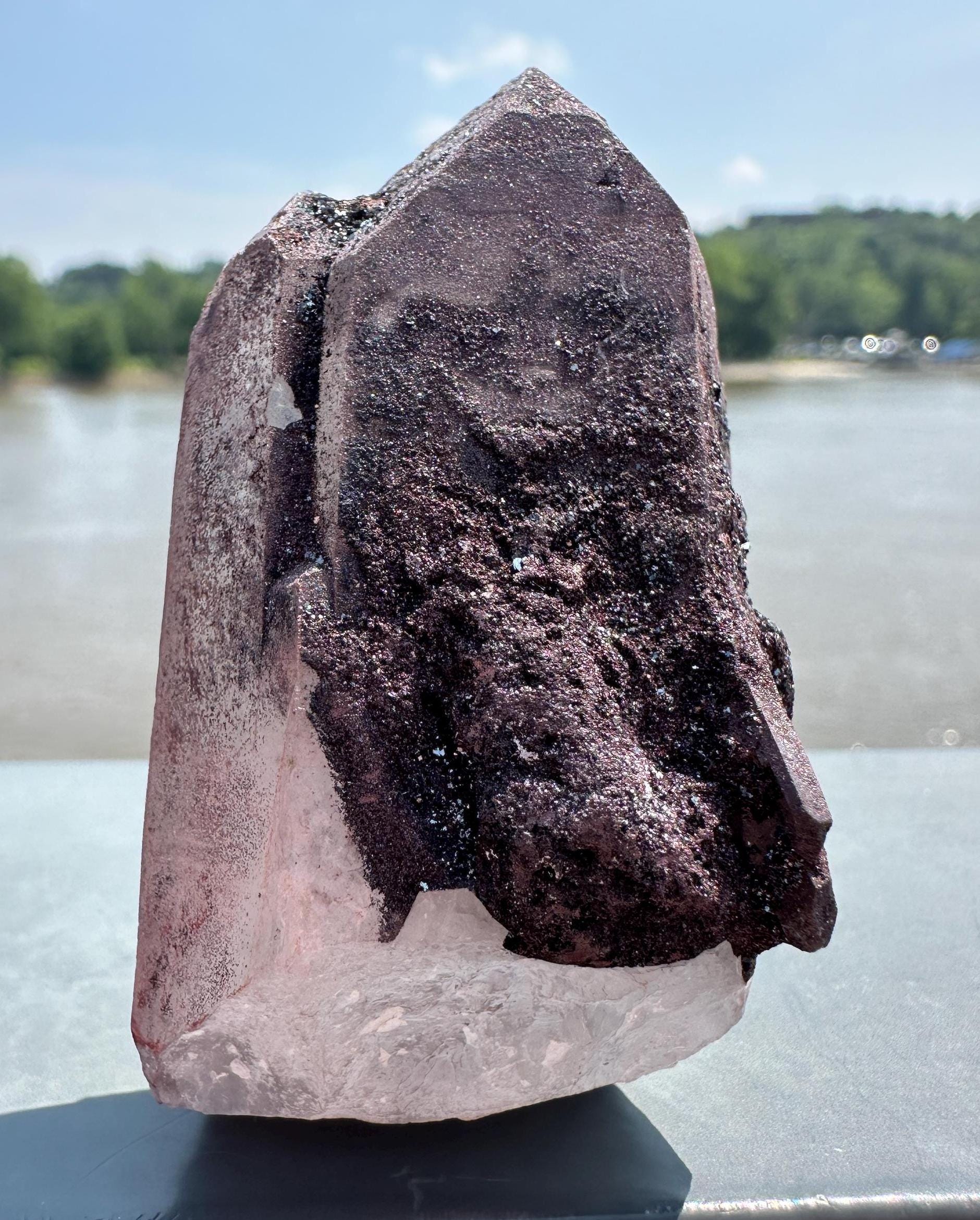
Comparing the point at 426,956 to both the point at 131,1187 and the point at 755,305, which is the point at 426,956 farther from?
the point at 755,305

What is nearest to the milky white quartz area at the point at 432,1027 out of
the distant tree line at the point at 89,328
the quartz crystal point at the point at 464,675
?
the quartz crystal point at the point at 464,675

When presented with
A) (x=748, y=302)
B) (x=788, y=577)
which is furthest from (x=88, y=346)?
(x=788, y=577)

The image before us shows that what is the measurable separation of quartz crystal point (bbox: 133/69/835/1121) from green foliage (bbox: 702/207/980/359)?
27386mm

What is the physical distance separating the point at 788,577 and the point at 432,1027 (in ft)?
18.6

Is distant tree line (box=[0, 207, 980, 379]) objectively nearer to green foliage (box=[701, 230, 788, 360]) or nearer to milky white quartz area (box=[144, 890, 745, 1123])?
green foliage (box=[701, 230, 788, 360])

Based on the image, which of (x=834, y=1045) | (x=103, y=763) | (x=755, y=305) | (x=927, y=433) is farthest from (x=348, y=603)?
(x=755, y=305)

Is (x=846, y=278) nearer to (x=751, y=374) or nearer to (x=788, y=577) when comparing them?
(x=751, y=374)

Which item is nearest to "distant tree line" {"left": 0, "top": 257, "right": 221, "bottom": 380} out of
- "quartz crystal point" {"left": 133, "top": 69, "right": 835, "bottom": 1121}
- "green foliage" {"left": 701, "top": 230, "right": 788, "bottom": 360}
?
"green foliage" {"left": 701, "top": 230, "right": 788, "bottom": 360}

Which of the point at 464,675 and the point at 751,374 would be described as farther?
the point at 751,374

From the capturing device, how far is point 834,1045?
1.81 metres

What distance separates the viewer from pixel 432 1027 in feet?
4.62

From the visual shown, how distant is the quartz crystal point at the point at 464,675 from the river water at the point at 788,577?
2577mm

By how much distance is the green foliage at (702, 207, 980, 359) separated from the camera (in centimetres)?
2933

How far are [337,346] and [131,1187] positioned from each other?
1.02 metres
